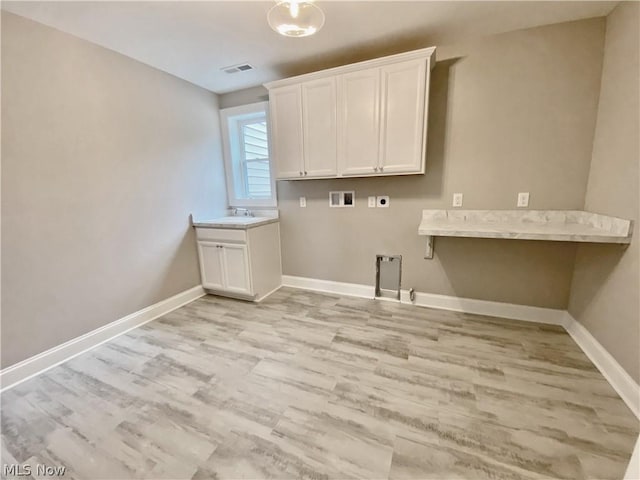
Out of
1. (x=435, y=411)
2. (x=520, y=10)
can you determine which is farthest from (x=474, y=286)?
(x=520, y=10)

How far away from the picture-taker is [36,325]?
1.96 meters

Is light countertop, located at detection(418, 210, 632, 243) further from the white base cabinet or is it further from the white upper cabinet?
the white base cabinet

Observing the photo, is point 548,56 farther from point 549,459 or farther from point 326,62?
point 549,459

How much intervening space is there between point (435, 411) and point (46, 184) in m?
3.03

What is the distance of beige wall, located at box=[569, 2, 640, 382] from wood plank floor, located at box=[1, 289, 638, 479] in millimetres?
326

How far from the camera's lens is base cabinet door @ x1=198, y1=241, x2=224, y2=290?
3107 mm

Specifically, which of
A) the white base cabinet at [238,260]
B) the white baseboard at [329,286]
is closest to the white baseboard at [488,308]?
the white baseboard at [329,286]

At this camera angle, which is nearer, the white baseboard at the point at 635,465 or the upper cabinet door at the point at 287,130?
the white baseboard at the point at 635,465

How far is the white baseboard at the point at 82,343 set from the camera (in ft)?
6.10

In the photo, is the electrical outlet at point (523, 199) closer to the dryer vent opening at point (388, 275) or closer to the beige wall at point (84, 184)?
the dryer vent opening at point (388, 275)

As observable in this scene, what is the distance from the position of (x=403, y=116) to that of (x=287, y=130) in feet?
3.86

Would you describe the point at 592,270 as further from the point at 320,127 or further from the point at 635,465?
the point at 320,127

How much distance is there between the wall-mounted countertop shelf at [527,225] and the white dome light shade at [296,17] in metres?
1.65

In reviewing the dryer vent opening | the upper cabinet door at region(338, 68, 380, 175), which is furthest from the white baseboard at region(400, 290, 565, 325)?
the upper cabinet door at region(338, 68, 380, 175)
